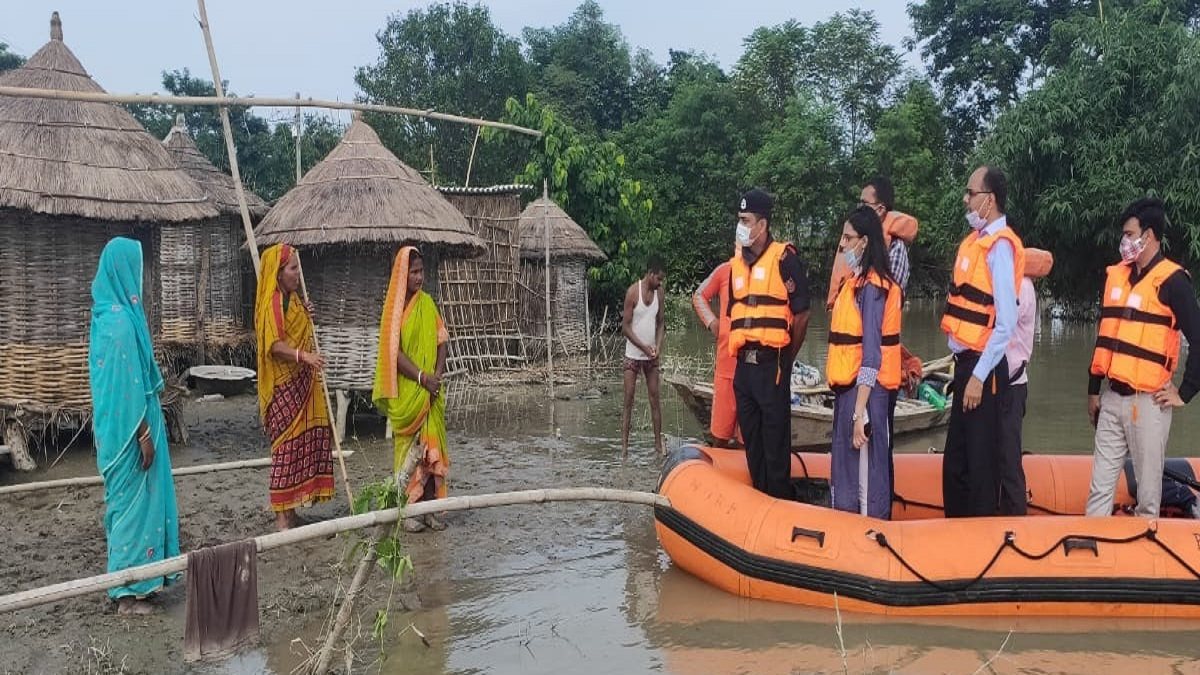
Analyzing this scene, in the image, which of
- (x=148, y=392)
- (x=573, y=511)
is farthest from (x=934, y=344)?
(x=148, y=392)

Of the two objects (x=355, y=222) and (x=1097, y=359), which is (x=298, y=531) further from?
(x=355, y=222)

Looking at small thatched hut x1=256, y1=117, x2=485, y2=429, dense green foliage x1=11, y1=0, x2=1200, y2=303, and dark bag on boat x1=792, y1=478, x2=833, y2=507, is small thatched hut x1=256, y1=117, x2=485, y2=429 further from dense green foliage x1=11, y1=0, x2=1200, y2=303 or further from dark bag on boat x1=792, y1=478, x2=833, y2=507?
dense green foliage x1=11, y1=0, x2=1200, y2=303

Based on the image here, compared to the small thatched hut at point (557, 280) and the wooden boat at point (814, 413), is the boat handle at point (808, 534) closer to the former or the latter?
the wooden boat at point (814, 413)

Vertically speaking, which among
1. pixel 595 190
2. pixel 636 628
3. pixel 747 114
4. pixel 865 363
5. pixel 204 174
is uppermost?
pixel 747 114

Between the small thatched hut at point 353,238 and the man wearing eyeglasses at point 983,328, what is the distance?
5769 mm

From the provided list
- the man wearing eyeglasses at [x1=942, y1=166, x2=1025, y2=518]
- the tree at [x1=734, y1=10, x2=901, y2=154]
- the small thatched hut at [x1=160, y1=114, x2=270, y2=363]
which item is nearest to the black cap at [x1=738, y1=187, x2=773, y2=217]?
the man wearing eyeglasses at [x1=942, y1=166, x2=1025, y2=518]

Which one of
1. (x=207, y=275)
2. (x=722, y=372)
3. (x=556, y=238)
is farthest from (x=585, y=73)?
(x=722, y=372)

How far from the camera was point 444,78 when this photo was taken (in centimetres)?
2605

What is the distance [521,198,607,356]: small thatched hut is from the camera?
15.7 m

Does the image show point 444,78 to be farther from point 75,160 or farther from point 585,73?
point 75,160

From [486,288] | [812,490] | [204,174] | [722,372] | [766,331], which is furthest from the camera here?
[486,288]

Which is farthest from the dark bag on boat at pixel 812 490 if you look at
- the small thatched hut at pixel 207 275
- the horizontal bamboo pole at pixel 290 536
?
the small thatched hut at pixel 207 275

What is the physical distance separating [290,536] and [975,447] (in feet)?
10.8

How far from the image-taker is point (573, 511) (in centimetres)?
690
